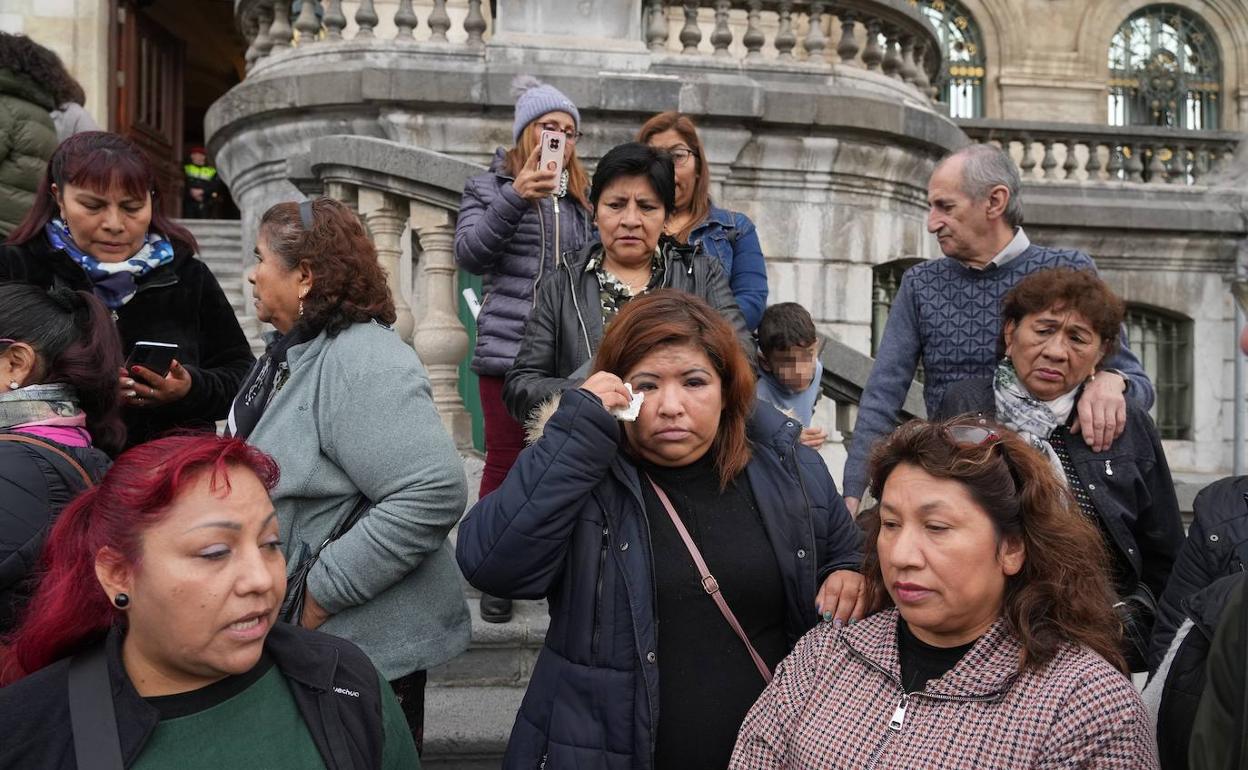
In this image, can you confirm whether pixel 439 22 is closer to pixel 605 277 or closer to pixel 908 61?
pixel 908 61

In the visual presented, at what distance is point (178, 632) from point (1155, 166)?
13.8m

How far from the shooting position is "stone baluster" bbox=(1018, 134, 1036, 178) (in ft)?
42.1

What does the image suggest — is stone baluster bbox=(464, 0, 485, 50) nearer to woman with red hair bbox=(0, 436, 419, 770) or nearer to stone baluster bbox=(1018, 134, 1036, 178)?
woman with red hair bbox=(0, 436, 419, 770)

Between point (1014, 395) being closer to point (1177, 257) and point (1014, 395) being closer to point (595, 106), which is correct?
point (595, 106)

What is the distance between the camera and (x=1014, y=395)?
3039 millimetres

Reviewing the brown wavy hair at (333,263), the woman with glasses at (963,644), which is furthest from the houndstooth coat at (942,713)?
the brown wavy hair at (333,263)

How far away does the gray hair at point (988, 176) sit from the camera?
3.45 m

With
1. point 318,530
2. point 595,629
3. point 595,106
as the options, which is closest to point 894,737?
point 595,629

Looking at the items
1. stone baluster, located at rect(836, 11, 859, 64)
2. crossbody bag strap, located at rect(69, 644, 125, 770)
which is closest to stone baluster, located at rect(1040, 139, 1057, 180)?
stone baluster, located at rect(836, 11, 859, 64)

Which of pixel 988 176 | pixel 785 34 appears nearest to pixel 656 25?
pixel 785 34

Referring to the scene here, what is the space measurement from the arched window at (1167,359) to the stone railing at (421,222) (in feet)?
33.2

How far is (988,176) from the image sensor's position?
346cm

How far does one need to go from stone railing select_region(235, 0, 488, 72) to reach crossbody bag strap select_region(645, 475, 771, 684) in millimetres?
5586

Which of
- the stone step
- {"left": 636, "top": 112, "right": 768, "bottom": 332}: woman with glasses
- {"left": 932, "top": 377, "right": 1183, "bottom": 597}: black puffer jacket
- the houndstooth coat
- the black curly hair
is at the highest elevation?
the black curly hair
